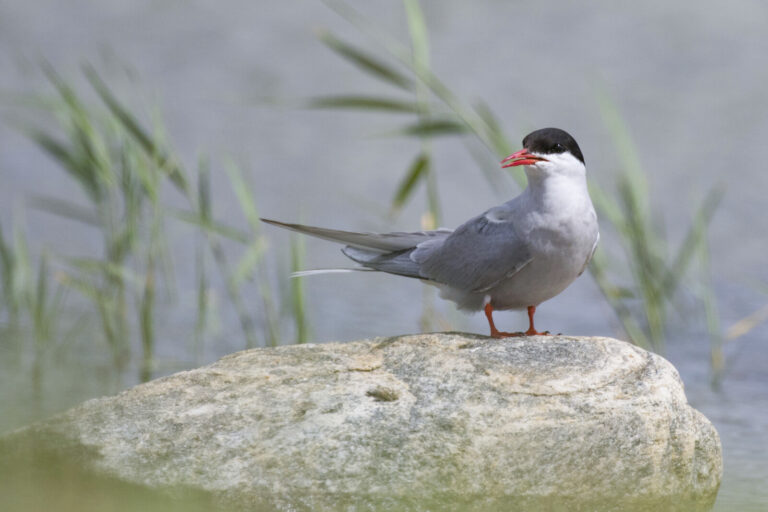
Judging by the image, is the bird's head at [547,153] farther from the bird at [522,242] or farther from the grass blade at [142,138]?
the grass blade at [142,138]

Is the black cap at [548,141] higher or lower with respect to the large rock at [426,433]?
higher

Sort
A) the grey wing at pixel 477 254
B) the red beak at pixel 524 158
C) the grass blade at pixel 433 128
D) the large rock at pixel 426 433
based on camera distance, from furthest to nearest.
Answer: the grass blade at pixel 433 128 → the grey wing at pixel 477 254 → the red beak at pixel 524 158 → the large rock at pixel 426 433

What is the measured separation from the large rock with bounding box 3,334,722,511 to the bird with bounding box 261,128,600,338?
255mm

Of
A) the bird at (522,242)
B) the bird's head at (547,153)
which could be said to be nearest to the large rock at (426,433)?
the bird at (522,242)

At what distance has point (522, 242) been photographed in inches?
168

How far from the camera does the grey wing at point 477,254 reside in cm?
430

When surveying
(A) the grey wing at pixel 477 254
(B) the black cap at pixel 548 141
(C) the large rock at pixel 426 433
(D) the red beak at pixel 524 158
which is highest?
(B) the black cap at pixel 548 141

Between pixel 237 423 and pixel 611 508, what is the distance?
1.56 metres

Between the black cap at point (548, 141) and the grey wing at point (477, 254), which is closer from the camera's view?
the black cap at point (548, 141)

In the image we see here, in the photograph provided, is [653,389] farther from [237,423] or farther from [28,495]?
[28,495]

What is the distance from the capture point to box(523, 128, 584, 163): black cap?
4.16m

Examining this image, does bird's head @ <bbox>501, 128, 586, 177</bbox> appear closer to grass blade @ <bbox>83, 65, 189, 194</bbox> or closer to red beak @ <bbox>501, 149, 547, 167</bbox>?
red beak @ <bbox>501, 149, 547, 167</bbox>

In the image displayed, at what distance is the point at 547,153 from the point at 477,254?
55 cm

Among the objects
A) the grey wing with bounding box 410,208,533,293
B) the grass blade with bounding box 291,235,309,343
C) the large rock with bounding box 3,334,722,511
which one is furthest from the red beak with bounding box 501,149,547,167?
the grass blade with bounding box 291,235,309,343
